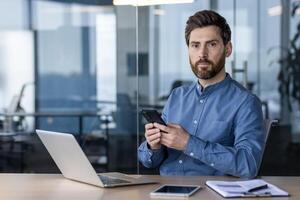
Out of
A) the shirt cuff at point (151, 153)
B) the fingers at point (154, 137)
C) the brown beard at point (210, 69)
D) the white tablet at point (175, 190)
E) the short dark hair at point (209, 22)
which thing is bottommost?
the white tablet at point (175, 190)

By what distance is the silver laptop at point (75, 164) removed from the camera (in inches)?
83.0

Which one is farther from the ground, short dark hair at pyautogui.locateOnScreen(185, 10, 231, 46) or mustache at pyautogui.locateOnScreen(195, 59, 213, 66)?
short dark hair at pyautogui.locateOnScreen(185, 10, 231, 46)

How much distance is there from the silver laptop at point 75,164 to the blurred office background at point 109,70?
3701mm

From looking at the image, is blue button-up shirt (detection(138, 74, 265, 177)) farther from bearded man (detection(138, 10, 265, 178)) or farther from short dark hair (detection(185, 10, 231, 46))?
short dark hair (detection(185, 10, 231, 46))

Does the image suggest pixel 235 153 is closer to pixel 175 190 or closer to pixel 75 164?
pixel 175 190

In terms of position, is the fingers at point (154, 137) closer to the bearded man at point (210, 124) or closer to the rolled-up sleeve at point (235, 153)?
the bearded man at point (210, 124)

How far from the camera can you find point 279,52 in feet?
20.5

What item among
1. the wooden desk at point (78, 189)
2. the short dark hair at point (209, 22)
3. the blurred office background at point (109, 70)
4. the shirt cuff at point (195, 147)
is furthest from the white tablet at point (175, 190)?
the blurred office background at point (109, 70)

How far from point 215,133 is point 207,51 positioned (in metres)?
0.33

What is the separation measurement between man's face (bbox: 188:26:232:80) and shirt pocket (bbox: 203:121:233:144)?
20cm

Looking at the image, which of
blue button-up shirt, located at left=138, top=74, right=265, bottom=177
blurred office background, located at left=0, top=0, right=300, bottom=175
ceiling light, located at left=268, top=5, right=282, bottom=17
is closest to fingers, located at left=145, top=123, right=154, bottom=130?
blue button-up shirt, located at left=138, top=74, right=265, bottom=177

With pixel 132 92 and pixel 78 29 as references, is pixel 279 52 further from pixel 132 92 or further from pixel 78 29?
pixel 78 29

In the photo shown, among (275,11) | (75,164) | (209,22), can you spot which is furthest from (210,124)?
(275,11)

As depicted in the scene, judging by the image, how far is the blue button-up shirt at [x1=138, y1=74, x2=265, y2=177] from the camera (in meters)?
2.19
